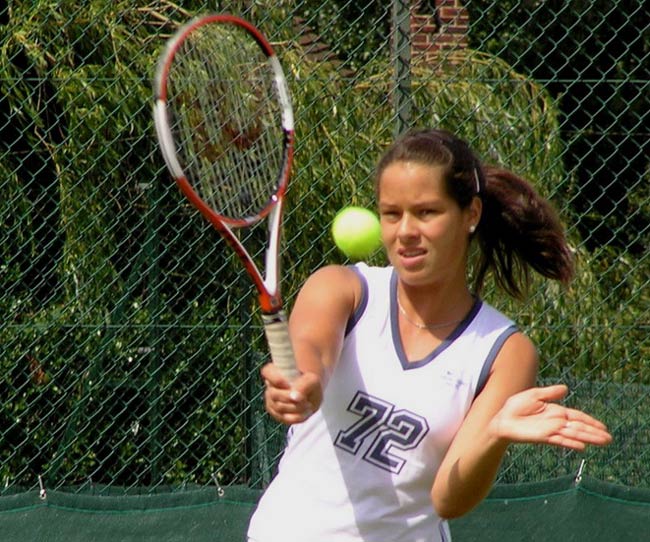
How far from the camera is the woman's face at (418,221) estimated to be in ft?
7.66

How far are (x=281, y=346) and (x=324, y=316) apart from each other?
0.31 metres

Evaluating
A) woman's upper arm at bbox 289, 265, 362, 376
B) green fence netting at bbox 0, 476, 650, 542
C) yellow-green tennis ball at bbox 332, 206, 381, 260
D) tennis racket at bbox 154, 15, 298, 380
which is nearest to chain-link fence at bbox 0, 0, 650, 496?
green fence netting at bbox 0, 476, 650, 542

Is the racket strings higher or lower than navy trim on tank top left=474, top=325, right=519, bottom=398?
lower

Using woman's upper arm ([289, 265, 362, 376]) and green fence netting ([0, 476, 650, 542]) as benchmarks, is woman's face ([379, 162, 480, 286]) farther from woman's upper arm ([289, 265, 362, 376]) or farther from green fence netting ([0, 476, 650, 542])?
green fence netting ([0, 476, 650, 542])

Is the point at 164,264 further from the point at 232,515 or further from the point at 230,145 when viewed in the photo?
the point at 230,145

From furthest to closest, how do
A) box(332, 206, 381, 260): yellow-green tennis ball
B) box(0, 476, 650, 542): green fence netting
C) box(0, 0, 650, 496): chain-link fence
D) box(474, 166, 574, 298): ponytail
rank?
1. box(0, 0, 650, 496): chain-link fence
2. box(0, 476, 650, 542): green fence netting
3. box(332, 206, 381, 260): yellow-green tennis ball
4. box(474, 166, 574, 298): ponytail

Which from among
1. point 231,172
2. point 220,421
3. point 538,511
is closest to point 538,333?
point 538,511

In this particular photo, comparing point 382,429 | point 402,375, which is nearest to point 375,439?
point 382,429

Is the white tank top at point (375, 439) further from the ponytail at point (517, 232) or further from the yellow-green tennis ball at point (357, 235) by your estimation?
the yellow-green tennis ball at point (357, 235)

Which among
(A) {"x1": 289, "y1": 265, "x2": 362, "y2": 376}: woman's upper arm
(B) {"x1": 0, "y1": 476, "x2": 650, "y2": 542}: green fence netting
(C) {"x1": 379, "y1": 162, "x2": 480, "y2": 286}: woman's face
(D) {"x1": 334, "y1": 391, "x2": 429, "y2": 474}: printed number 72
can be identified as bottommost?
(B) {"x1": 0, "y1": 476, "x2": 650, "y2": 542}: green fence netting

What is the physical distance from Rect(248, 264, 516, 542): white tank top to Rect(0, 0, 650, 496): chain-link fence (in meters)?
1.61

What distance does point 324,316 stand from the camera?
2.35 meters

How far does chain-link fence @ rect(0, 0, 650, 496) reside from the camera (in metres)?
4.16

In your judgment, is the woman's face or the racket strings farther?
the racket strings
